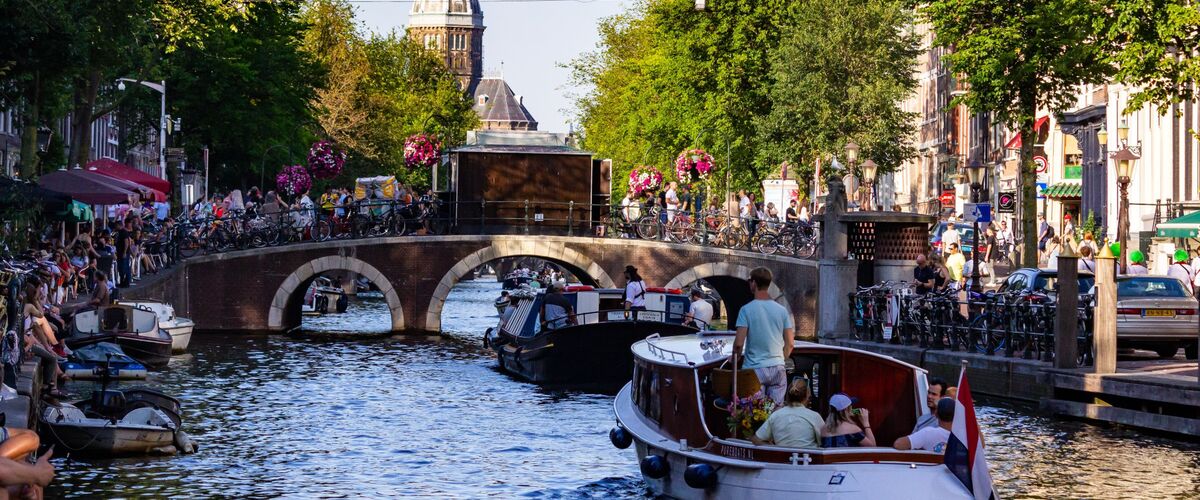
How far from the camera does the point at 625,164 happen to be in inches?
3098

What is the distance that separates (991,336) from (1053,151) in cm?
3799

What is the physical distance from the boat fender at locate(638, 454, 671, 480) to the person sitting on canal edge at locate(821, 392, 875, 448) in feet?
7.84

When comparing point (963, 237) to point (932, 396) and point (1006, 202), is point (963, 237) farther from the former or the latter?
point (932, 396)

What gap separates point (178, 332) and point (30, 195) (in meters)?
Result: 10.4

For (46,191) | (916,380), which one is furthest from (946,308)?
(46,191)

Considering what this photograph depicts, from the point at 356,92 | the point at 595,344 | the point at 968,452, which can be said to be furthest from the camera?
the point at 356,92

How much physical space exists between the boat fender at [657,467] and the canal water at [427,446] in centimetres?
174

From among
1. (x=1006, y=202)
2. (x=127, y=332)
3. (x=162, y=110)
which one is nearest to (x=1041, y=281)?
(x=1006, y=202)

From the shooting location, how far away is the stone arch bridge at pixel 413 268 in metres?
46.1

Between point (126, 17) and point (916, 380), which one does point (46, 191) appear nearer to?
point (126, 17)

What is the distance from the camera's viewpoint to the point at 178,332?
38281 mm

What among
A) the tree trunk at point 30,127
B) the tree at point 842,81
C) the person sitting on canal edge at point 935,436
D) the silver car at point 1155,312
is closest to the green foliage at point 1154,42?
the silver car at point 1155,312

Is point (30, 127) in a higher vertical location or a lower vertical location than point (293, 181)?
lower

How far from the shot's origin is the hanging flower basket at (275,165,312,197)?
213 feet
